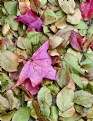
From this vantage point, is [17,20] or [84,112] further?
[17,20]

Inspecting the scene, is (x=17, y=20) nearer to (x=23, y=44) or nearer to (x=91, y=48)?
(x=23, y=44)

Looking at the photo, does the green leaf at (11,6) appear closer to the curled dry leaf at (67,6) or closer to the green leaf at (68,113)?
the curled dry leaf at (67,6)

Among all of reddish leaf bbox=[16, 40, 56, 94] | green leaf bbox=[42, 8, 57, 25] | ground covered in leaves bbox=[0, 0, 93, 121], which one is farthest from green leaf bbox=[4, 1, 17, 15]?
reddish leaf bbox=[16, 40, 56, 94]

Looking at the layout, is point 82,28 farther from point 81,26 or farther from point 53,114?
point 53,114

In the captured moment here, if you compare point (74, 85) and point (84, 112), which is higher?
point (74, 85)

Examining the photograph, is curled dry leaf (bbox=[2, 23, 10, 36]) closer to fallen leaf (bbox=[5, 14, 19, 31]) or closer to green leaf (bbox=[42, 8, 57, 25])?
fallen leaf (bbox=[5, 14, 19, 31])

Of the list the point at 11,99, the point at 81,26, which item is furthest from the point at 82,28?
the point at 11,99

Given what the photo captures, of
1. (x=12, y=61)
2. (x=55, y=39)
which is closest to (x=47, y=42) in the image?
(x=55, y=39)
